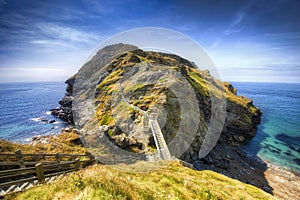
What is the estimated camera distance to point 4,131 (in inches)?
2045

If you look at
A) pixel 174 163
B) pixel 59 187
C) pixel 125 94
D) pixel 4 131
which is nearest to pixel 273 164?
pixel 174 163

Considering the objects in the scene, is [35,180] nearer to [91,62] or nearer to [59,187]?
[59,187]

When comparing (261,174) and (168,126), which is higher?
(168,126)

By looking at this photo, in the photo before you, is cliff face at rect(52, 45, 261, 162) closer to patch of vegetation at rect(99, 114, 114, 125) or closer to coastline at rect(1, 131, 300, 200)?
patch of vegetation at rect(99, 114, 114, 125)

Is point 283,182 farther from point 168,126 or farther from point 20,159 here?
point 20,159

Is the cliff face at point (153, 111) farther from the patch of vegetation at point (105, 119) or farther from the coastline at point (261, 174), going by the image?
the coastline at point (261, 174)

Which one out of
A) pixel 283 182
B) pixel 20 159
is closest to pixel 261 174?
pixel 283 182

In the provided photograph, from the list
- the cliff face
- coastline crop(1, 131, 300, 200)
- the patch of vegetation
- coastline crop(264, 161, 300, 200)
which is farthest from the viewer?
the patch of vegetation

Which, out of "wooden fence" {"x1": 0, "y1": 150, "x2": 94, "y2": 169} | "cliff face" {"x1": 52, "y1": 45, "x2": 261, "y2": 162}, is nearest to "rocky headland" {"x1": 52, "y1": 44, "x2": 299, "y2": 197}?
"cliff face" {"x1": 52, "y1": 45, "x2": 261, "y2": 162}

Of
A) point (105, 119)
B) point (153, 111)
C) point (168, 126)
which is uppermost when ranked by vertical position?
point (153, 111)

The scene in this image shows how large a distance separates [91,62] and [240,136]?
102 metres

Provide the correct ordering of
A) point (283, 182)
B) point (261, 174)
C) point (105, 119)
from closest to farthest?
1. point (283, 182)
2. point (261, 174)
3. point (105, 119)

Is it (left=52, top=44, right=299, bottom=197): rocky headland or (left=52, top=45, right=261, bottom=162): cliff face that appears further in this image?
(left=52, top=44, right=299, bottom=197): rocky headland

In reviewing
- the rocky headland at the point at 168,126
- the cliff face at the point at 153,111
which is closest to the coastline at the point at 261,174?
the rocky headland at the point at 168,126
